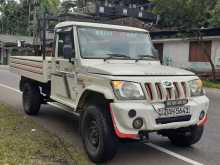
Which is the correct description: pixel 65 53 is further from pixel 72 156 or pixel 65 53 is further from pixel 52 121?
pixel 52 121

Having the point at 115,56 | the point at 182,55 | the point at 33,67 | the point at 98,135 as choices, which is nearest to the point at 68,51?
the point at 115,56

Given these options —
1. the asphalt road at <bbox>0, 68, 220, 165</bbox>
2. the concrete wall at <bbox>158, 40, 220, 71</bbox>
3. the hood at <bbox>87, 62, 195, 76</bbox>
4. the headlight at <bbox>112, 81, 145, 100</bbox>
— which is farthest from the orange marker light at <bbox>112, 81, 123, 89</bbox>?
the concrete wall at <bbox>158, 40, 220, 71</bbox>

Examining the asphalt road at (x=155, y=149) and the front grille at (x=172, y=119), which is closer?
the front grille at (x=172, y=119)

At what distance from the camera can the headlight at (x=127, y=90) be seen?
201 inches

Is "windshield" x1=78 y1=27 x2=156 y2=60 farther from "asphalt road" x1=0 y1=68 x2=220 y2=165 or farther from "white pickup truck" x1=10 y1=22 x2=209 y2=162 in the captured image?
"asphalt road" x1=0 y1=68 x2=220 y2=165

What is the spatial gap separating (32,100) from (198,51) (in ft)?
61.0

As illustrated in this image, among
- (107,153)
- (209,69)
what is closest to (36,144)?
(107,153)

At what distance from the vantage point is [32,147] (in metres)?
5.79

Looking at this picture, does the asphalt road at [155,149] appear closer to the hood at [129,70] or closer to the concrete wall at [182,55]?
the hood at [129,70]

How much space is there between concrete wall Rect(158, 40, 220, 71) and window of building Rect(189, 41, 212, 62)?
29 cm

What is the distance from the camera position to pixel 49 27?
27.4 feet

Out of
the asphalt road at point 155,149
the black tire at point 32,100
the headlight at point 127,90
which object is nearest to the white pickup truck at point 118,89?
the headlight at point 127,90

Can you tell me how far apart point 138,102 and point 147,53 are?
2.02 m

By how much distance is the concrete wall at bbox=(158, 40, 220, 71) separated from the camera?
23906mm
